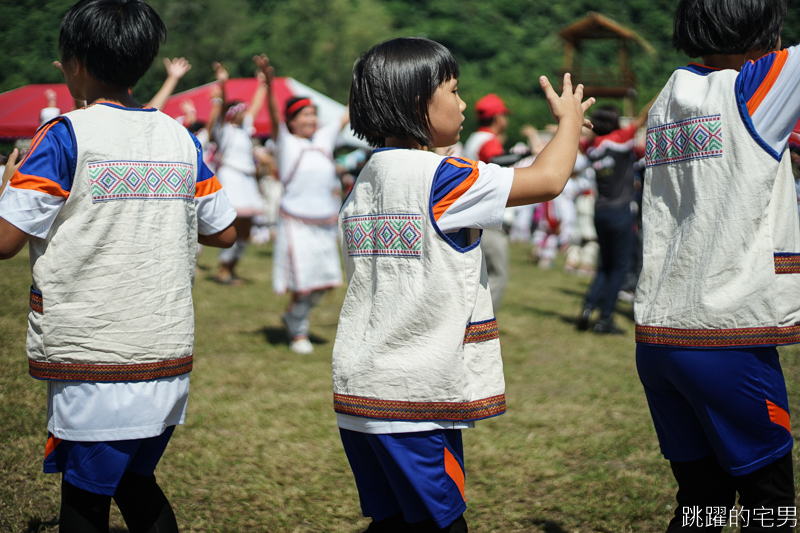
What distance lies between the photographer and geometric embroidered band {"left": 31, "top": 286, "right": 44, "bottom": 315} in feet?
6.02

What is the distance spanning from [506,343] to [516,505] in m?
3.14

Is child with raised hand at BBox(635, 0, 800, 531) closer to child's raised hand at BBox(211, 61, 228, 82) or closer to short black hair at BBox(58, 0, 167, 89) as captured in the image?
short black hair at BBox(58, 0, 167, 89)

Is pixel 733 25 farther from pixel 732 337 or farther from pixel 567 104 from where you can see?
pixel 732 337

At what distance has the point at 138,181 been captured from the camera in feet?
6.10

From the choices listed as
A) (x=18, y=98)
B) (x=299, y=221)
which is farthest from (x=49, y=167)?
(x=299, y=221)

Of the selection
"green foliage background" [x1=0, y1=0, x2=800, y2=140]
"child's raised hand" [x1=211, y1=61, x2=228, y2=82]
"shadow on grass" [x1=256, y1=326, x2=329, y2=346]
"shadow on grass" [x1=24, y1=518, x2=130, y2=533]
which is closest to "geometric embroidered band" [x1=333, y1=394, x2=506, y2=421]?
"shadow on grass" [x1=24, y1=518, x2=130, y2=533]

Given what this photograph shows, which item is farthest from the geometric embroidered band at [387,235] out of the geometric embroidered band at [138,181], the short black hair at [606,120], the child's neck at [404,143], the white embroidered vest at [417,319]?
the short black hair at [606,120]

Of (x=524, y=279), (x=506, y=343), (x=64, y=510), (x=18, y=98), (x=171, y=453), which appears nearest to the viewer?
(x=64, y=510)

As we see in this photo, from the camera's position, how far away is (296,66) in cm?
3312

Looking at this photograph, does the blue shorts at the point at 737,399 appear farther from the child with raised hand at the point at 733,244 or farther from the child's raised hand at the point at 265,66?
the child's raised hand at the point at 265,66

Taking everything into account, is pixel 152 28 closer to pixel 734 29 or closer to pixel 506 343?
pixel 734 29

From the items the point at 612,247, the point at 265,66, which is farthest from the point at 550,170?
the point at 612,247

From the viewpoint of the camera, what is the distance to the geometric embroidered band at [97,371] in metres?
1.82

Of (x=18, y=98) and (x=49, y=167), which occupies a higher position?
(x=18, y=98)
